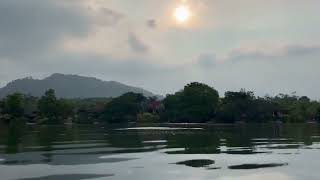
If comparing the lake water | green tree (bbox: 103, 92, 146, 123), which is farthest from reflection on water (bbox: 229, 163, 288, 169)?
green tree (bbox: 103, 92, 146, 123)

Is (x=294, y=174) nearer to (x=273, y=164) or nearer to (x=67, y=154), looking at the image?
(x=273, y=164)

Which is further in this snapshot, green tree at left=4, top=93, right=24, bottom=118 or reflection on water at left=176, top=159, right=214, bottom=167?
green tree at left=4, top=93, right=24, bottom=118

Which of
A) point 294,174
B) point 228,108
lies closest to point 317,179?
point 294,174

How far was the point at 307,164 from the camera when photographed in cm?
2795

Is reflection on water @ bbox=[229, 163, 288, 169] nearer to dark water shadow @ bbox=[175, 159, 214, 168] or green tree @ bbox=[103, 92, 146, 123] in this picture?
dark water shadow @ bbox=[175, 159, 214, 168]

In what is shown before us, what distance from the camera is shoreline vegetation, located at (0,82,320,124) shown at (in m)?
124

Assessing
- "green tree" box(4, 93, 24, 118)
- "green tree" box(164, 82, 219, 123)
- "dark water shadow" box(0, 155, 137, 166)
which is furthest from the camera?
"green tree" box(4, 93, 24, 118)

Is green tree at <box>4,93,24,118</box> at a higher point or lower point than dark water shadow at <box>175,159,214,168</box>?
higher

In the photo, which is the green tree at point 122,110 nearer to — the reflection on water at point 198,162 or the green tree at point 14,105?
the green tree at point 14,105

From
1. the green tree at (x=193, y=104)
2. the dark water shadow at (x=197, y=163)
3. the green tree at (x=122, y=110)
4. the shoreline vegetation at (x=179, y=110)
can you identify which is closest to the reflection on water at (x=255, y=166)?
the dark water shadow at (x=197, y=163)

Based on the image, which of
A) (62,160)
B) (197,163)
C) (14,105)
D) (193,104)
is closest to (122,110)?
(193,104)

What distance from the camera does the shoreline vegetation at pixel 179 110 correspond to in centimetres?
12425

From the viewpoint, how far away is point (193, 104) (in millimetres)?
132500

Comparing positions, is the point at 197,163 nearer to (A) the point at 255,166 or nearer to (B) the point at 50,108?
(A) the point at 255,166
